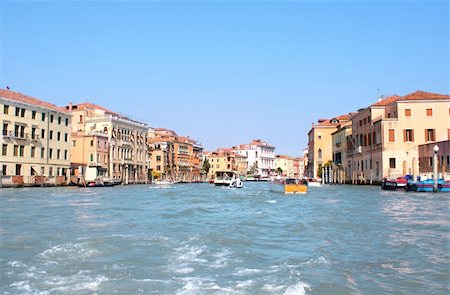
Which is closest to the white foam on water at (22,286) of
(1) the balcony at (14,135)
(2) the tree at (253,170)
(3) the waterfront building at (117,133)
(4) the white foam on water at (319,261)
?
(4) the white foam on water at (319,261)

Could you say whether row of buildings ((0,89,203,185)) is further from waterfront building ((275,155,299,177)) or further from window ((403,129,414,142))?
waterfront building ((275,155,299,177))

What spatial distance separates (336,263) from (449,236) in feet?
13.4

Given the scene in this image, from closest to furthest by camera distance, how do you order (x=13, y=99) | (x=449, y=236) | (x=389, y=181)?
(x=449, y=236) → (x=389, y=181) → (x=13, y=99)

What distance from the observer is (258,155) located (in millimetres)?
139000

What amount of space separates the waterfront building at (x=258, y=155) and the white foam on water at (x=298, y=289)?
12894 cm

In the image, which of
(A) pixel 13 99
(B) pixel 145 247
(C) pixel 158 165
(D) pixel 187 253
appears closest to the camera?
(D) pixel 187 253

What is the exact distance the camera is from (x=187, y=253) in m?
8.16

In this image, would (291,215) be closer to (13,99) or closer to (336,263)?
(336,263)

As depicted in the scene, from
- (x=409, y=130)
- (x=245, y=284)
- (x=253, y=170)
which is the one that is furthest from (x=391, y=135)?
(x=253, y=170)

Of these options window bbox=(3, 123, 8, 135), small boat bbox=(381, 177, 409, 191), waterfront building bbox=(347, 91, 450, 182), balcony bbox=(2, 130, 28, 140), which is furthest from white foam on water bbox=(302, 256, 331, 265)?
window bbox=(3, 123, 8, 135)

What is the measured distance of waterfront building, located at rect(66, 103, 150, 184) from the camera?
6006 cm

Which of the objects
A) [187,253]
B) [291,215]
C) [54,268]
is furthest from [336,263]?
[291,215]

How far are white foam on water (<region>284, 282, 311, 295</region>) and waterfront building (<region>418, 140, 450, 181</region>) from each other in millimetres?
29962

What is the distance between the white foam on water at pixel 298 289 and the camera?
550cm
